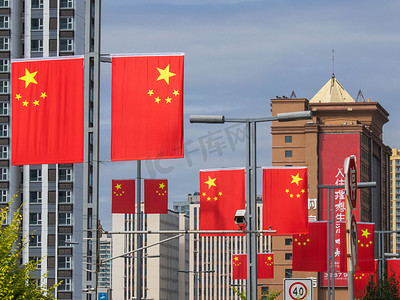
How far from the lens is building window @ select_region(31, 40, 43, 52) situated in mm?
132375

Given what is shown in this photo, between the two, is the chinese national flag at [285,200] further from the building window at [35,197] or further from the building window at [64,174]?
the building window at [35,197]

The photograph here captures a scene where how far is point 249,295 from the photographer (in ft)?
111

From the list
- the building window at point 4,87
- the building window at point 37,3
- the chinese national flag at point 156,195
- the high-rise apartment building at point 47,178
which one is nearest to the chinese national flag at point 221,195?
the chinese national flag at point 156,195

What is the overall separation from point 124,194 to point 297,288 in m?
17.7

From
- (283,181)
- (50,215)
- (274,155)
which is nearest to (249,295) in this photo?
(283,181)

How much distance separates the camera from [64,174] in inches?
5113

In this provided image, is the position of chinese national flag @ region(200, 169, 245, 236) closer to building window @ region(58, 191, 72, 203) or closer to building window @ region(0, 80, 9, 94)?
building window @ region(58, 191, 72, 203)

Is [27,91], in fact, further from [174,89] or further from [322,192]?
[322,192]

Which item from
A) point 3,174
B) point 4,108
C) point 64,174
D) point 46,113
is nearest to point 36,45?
point 4,108

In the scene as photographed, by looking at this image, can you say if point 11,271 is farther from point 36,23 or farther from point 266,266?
point 36,23

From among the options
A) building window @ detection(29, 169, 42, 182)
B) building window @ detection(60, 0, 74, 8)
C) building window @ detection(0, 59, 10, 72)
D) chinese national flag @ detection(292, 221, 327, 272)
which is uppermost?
building window @ detection(60, 0, 74, 8)

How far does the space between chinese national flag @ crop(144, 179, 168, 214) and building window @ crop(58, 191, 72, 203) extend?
3406 inches

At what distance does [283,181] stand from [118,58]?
1183 cm

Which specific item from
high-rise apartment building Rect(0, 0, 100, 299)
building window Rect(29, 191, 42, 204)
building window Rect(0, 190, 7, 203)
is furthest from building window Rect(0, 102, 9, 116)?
building window Rect(29, 191, 42, 204)
